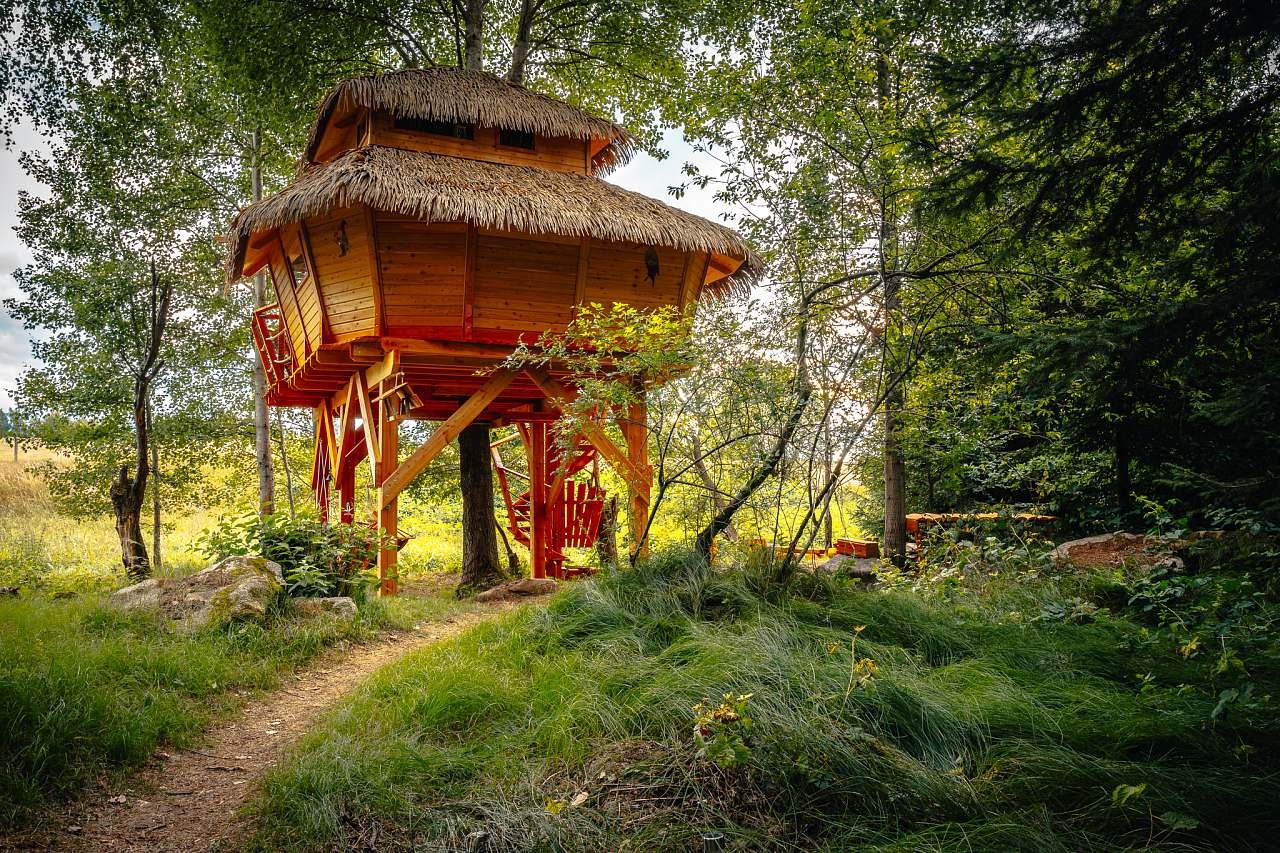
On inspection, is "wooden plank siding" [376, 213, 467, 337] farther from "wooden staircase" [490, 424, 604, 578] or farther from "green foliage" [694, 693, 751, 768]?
"green foliage" [694, 693, 751, 768]

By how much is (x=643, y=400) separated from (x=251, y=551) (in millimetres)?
4191

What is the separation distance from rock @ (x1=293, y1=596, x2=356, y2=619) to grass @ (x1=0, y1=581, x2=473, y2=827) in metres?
0.11

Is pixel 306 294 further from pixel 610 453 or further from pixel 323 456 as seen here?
pixel 323 456

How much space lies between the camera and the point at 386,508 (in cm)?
958

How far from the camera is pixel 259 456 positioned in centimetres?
1292

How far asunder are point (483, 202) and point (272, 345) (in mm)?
6069

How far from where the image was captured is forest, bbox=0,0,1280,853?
9.35 feet

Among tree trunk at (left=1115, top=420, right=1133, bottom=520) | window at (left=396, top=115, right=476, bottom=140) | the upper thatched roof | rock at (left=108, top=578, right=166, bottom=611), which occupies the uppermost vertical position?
the upper thatched roof

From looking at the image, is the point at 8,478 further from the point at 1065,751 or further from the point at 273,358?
the point at 1065,751

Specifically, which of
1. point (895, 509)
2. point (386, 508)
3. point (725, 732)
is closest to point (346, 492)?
point (386, 508)

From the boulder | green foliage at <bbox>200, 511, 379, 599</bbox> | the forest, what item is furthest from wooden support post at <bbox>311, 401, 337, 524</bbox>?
the boulder

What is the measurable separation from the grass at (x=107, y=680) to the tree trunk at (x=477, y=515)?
15.4 ft

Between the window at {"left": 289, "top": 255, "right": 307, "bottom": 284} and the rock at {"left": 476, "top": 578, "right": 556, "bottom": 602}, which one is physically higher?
the window at {"left": 289, "top": 255, "right": 307, "bottom": 284}

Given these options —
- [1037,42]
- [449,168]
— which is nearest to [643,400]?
[1037,42]
